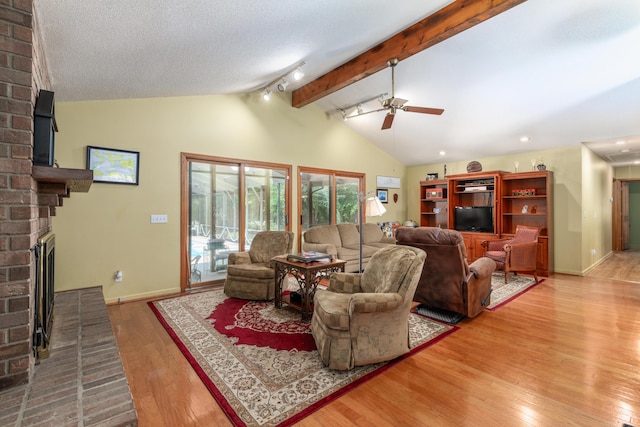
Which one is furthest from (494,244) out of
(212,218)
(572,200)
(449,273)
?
(212,218)

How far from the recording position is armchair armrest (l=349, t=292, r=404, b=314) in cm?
219

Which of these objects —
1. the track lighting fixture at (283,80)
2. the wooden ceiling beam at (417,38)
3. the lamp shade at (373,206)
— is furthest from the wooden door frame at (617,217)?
the track lighting fixture at (283,80)

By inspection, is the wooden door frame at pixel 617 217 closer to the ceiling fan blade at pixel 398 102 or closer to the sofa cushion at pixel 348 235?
the sofa cushion at pixel 348 235

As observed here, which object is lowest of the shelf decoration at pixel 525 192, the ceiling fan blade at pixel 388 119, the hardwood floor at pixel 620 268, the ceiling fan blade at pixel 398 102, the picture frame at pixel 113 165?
the hardwood floor at pixel 620 268

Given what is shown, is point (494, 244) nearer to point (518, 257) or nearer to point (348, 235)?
point (518, 257)

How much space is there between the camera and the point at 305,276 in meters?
3.28

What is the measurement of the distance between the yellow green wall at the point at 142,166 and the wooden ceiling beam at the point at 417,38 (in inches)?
53.1

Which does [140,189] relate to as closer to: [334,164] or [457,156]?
[334,164]

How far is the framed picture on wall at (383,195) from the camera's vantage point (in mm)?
7474

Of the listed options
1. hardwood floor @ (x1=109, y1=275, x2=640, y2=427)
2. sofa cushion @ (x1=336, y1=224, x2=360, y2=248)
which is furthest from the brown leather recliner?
sofa cushion @ (x1=336, y1=224, x2=360, y2=248)

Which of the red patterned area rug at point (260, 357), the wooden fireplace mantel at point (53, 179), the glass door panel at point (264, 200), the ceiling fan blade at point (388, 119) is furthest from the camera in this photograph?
the glass door panel at point (264, 200)

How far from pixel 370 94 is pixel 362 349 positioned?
4410mm

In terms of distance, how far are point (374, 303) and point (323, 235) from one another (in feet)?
11.3

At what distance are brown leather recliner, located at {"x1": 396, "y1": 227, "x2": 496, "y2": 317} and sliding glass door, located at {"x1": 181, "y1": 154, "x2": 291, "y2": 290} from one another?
9.00ft
